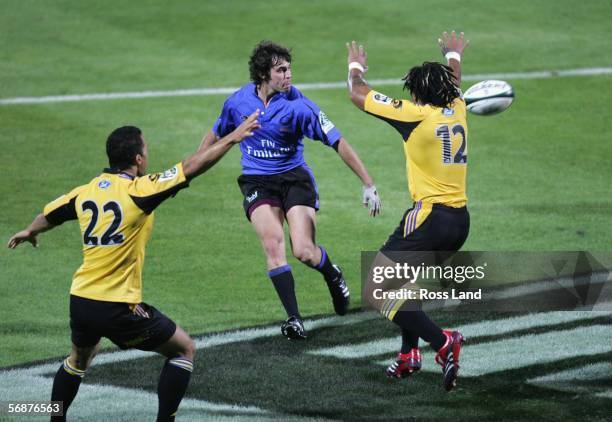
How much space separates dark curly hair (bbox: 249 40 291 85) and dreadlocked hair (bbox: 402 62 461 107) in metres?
1.77

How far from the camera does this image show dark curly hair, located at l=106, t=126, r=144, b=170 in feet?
25.0

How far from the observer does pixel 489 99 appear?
34.8 feet

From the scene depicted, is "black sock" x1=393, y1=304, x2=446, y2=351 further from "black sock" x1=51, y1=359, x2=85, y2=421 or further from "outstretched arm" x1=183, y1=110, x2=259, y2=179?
"black sock" x1=51, y1=359, x2=85, y2=421

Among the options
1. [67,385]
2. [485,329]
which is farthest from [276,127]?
[67,385]

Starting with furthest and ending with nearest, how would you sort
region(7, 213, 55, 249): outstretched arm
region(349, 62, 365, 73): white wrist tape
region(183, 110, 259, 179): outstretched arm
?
region(349, 62, 365, 73): white wrist tape → region(7, 213, 55, 249): outstretched arm → region(183, 110, 259, 179): outstretched arm

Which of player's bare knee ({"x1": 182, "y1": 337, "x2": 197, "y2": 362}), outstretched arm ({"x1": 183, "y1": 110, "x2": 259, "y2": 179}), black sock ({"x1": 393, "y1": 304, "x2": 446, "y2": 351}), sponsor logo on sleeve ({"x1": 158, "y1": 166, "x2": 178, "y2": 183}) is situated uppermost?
outstretched arm ({"x1": 183, "y1": 110, "x2": 259, "y2": 179})

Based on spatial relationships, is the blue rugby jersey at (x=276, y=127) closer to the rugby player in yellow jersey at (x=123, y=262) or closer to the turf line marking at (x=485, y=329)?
the turf line marking at (x=485, y=329)

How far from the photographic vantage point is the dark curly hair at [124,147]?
762 cm

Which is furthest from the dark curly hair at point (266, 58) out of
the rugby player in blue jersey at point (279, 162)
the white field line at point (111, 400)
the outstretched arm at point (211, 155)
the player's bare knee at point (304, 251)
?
the outstretched arm at point (211, 155)

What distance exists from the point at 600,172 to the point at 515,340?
6123 mm

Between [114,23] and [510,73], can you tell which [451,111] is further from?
[114,23]

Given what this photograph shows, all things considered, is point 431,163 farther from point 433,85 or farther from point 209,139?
point 209,139

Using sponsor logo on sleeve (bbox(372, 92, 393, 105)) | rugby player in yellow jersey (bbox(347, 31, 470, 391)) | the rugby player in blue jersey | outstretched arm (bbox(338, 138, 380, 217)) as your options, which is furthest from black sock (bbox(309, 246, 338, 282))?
sponsor logo on sleeve (bbox(372, 92, 393, 105))

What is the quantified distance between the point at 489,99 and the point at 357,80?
177cm
